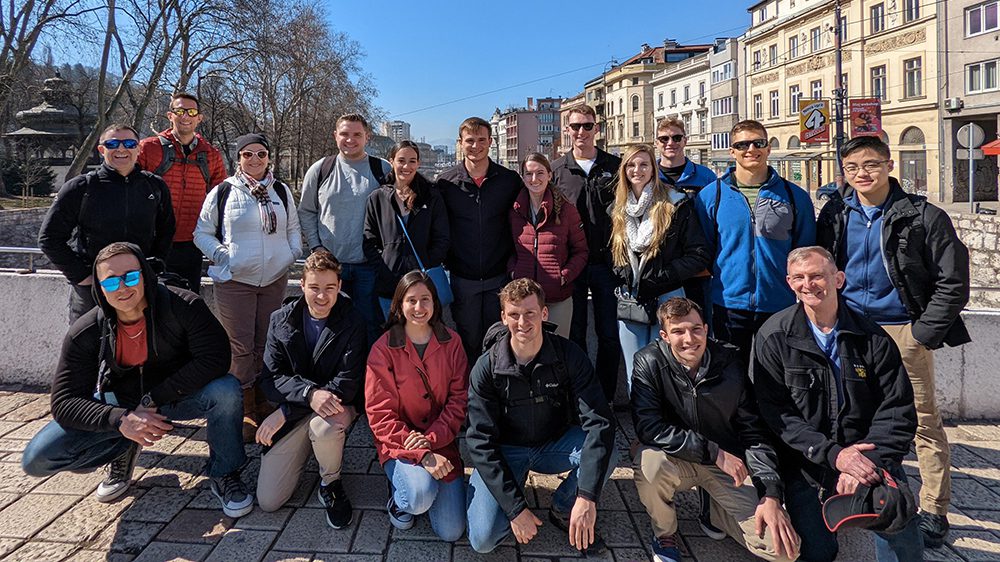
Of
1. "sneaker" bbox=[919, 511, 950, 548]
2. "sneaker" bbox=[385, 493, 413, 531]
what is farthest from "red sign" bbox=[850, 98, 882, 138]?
"sneaker" bbox=[385, 493, 413, 531]

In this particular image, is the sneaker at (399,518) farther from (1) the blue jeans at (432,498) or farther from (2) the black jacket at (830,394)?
(2) the black jacket at (830,394)

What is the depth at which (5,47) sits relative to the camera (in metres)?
20.7

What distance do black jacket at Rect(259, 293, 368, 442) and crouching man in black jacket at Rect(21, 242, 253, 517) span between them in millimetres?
297

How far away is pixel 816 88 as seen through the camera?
41781 millimetres

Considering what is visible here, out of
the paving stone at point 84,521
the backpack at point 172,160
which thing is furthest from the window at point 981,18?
the paving stone at point 84,521

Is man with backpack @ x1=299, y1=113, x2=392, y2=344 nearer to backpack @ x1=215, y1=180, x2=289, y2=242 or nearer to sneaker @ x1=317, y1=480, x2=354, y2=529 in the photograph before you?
backpack @ x1=215, y1=180, x2=289, y2=242

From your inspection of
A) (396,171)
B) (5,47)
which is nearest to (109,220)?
(396,171)

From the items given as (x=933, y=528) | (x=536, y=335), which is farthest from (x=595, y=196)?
(x=933, y=528)

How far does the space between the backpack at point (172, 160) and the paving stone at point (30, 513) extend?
252 cm

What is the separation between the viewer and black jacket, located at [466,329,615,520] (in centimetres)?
322

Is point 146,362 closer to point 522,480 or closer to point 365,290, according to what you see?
point 365,290

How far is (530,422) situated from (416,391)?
734 mm

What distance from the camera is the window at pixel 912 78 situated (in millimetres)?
33312

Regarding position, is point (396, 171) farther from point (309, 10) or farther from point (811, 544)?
point (309, 10)
